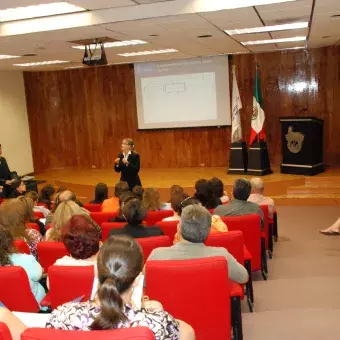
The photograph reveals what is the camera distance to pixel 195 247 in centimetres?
279

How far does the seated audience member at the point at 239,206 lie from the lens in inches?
176

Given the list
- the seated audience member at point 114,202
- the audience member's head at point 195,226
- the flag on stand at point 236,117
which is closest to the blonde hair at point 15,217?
the audience member's head at point 195,226

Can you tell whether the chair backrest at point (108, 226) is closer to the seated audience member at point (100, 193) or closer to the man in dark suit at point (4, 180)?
the seated audience member at point (100, 193)

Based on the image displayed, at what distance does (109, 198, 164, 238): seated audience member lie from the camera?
364 cm

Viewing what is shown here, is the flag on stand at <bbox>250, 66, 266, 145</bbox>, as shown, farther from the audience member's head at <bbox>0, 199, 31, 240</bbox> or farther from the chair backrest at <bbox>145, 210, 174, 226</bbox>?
the audience member's head at <bbox>0, 199, 31, 240</bbox>

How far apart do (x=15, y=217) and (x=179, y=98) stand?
26.1 ft

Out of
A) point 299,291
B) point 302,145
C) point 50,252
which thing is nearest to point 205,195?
point 299,291

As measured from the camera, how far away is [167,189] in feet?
29.3

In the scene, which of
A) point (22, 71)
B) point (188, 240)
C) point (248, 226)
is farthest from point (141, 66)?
point (188, 240)

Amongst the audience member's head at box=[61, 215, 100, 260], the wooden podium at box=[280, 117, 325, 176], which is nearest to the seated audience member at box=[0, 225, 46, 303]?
the audience member's head at box=[61, 215, 100, 260]

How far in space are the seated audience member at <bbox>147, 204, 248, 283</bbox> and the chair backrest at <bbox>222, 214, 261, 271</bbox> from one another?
126cm

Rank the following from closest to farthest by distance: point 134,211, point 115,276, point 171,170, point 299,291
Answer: point 115,276
point 134,211
point 299,291
point 171,170

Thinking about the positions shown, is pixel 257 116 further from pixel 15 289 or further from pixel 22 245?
pixel 15 289

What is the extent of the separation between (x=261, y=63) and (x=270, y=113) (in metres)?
1.16
